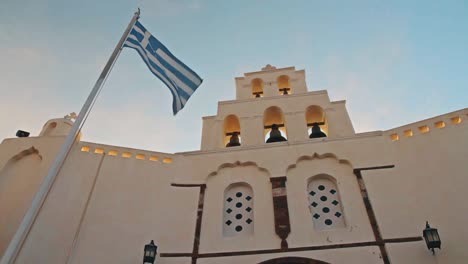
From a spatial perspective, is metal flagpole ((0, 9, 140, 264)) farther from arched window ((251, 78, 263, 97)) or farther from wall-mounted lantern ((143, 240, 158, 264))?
arched window ((251, 78, 263, 97))

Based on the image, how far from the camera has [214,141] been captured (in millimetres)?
9547

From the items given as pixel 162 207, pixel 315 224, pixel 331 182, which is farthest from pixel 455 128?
pixel 162 207

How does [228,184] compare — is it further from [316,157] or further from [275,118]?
[275,118]

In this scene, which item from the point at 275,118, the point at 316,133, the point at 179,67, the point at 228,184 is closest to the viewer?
the point at 179,67

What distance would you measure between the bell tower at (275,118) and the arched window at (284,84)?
0.02 metres

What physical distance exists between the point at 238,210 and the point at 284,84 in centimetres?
453

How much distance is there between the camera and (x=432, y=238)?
6406mm

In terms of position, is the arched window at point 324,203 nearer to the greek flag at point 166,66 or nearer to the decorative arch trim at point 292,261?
the decorative arch trim at point 292,261

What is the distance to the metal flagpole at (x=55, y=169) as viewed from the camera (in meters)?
5.27

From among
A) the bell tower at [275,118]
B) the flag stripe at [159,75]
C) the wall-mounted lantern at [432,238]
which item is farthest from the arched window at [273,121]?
the wall-mounted lantern at [432,238]

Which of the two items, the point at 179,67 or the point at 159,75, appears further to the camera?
the point at 179,67

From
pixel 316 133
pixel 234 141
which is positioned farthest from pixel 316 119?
pixel 234 141

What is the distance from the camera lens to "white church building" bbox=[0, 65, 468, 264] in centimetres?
705

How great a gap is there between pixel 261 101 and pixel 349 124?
7.81 feet
